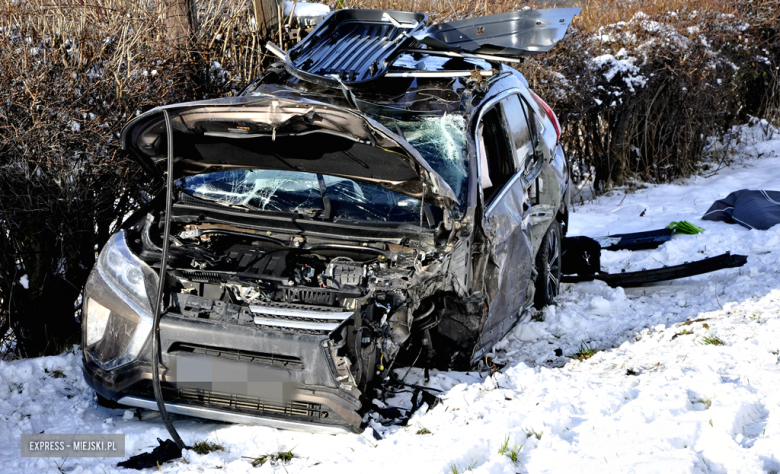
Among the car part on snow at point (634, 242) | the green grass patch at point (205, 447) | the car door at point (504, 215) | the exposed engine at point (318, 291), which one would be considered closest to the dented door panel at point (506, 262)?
the car door at point (504, 215)

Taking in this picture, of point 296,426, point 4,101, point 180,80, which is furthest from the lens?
point 180,80

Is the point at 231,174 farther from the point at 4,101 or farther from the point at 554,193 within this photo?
the point at 554,193

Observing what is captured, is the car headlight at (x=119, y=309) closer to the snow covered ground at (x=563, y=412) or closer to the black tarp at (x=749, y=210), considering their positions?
the snow covered ground at (x=563, y=412)

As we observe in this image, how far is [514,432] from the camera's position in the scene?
308 centimetres

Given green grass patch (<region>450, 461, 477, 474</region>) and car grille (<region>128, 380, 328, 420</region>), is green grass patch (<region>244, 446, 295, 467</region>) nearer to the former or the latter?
car grille (<region>128, 380, 328, 420</region>)

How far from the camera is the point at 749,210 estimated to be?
7.73m

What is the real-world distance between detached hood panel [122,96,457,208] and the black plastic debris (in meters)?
1.68

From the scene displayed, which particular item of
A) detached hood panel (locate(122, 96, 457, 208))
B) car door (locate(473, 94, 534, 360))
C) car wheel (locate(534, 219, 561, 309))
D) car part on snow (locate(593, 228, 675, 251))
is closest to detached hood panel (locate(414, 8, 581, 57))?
car door (locate(473, 94, 534, 360))

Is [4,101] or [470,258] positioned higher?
[4,101]

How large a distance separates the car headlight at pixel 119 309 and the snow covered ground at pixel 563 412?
0.43 metres

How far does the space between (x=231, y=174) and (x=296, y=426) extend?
1749mm

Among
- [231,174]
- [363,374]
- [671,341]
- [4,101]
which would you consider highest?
[4,101]

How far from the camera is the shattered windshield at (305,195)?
3.88 m

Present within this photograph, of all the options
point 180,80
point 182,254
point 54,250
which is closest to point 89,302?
point 182,254
